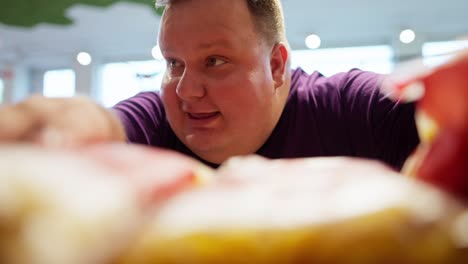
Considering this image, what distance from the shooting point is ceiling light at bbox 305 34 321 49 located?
3172 mm

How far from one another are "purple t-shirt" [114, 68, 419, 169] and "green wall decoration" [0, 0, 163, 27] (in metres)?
1.86

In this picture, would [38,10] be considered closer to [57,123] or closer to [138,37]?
[138,37]

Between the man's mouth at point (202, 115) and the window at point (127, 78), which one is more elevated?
the man's mouth at point (202, 115)

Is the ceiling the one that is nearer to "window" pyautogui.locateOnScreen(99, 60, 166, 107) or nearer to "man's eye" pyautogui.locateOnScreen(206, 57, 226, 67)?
"window" pyautogui.locateOnScreen(99, 60, 166, 107)

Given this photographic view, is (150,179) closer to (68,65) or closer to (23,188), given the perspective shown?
(23,188)

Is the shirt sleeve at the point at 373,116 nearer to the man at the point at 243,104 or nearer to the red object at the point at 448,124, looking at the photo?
the man at the point at 243,104

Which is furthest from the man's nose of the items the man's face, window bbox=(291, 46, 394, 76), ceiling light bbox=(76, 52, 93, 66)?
ceiling light bbox=(76, 52, 93, 66)

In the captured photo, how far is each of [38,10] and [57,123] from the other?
2.77m

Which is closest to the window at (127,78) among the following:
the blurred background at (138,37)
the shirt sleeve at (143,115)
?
the blurred background at (138,37)

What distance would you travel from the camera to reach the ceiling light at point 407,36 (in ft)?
9.93

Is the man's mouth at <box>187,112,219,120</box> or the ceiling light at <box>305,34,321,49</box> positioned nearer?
the man's mouth at <box>187,112,219,120</box>

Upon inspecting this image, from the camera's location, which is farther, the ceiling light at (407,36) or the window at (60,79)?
the window at (60,79)

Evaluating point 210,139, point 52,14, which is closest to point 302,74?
point 210,139

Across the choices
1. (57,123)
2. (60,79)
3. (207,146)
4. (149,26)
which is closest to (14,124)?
(57,123)
